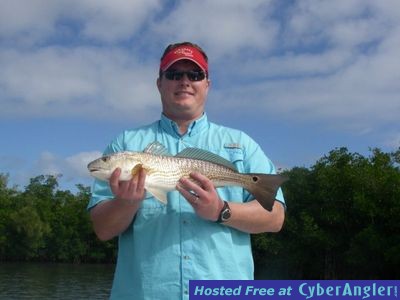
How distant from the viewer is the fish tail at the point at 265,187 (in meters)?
3.90

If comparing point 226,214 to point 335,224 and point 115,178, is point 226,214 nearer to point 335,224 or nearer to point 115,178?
point 115,178

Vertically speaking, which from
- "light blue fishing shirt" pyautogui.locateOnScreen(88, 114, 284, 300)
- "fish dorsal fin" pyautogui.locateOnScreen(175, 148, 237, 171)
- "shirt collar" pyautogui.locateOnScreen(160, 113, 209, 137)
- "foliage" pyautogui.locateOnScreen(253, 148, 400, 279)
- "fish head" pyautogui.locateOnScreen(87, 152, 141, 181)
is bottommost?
"light blue fishing shirt" pyautogui.locateOnScreen(88, 114, 284, 300)

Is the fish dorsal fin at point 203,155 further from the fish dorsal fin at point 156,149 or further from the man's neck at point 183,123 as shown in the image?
the man's neck at point 183,123

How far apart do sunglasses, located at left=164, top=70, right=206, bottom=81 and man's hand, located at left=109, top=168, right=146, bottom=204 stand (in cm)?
93

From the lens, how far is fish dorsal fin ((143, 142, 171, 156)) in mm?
3970

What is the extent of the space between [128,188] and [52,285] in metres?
58.0

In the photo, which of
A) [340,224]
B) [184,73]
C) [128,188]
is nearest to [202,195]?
[128,188]

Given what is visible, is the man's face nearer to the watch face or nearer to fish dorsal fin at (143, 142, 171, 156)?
fish dorsal fin at (143, 142, 171, 156)

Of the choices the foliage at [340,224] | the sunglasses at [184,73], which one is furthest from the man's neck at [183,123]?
the foliage at [340,224]

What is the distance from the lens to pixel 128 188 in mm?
3727

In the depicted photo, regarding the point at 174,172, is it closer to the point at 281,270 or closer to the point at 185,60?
the point at 185,60

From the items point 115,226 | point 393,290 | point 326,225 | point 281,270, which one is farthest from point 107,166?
point 281,270

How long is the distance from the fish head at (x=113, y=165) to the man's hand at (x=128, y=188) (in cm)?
4

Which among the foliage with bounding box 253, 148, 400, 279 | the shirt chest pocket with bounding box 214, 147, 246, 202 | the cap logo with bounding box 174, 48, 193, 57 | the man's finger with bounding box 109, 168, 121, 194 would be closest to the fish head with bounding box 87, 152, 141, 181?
the man's finger with bounding box 109, 168, 121, 194
